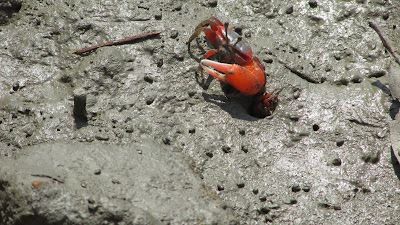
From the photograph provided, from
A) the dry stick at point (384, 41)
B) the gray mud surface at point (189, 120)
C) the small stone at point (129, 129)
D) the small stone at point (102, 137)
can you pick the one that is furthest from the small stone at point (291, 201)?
the dry stick at point (384, 41)

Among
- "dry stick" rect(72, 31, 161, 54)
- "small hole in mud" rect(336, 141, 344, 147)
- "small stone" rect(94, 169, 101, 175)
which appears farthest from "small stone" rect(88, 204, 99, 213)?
"small hole in mud" rect(336, 141, 344, 147)

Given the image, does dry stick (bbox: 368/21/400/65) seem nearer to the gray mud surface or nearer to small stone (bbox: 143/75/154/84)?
the gray mud surface

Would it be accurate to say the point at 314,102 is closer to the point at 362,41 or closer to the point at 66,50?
the point at 362,41

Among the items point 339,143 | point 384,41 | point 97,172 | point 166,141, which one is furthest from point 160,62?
point 384,41

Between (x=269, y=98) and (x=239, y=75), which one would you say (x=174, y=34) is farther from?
(x=269, y=98)

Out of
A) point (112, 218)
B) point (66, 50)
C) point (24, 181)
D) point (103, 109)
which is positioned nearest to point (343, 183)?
point (112, 218)

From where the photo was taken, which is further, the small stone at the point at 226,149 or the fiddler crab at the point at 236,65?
the fiddler crab at the point at 236,65

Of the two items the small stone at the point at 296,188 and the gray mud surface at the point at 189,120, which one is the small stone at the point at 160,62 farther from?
the small stone at the point at 296,188

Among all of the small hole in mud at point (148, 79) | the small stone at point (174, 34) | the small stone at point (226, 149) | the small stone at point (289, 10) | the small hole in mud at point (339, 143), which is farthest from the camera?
the small stone at point (289, 10)
